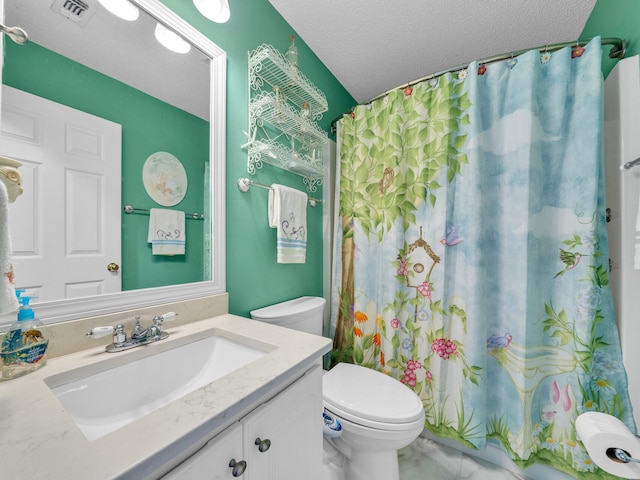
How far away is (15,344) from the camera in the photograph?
56cm

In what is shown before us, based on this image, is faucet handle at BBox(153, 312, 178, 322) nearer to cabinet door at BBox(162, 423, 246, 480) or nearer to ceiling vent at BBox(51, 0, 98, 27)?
cabinet door at BBox(162, 423, 246, 480)

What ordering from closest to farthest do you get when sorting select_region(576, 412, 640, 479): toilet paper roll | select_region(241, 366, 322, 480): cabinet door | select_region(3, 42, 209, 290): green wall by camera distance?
1. select_region(241, 366, 322, 480): cabinet door
2. select_region(3, 42, 209, 290): green wall
3. select_region(576, 412, 640, 479): toilet paper roll

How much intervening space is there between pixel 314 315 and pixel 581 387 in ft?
3.98

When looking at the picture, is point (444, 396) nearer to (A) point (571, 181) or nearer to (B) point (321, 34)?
(A) point (571, 181)

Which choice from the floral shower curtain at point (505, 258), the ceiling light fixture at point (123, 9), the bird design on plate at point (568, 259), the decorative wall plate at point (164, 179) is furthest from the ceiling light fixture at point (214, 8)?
the bird design on plate at point (568, 259)

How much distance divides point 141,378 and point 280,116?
1204mm

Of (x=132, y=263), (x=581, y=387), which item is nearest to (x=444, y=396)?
(x=581, y=387)

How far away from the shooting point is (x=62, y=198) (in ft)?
2.29

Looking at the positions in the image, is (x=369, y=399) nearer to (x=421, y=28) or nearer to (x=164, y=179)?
(x=164, y=179)

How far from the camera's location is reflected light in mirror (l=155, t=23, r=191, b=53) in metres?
0.94

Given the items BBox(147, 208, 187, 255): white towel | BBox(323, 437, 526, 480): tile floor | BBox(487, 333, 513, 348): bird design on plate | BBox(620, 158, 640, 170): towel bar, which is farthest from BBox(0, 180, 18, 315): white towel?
BBox(620, 158, 640, 170): towel bar

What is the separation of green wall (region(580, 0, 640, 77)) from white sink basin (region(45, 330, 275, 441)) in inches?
72.9

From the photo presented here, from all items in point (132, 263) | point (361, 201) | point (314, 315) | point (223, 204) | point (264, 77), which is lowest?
point (314, 315)

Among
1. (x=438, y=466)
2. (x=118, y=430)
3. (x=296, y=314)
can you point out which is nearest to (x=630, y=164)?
(x=296, y=314)
